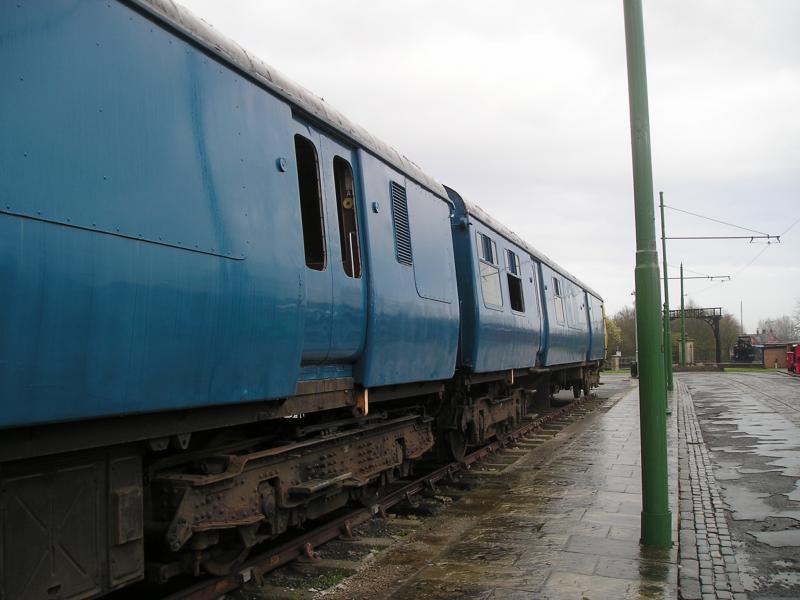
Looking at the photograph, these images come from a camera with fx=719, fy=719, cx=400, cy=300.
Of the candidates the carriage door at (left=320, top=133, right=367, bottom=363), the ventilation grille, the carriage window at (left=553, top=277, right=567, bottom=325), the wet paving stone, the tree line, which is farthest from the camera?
the tree line

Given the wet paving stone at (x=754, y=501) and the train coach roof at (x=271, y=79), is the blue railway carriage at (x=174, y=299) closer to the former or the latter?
the train coach roof at (x=271, y=79)

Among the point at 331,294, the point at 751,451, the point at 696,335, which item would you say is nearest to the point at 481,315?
the point at 331,294

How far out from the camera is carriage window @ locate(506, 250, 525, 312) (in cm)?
1109

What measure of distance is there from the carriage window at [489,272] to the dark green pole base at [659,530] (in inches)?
154

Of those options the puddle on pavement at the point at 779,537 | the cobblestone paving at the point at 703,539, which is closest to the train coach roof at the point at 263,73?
the cobblestone paving at the point at 703,539

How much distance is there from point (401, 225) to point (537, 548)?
295cm

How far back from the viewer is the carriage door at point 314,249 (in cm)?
472

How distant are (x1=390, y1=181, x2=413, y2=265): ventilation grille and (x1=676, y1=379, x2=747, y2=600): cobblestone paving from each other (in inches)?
129

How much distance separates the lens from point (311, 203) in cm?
550

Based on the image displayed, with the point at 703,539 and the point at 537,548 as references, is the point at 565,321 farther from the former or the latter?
the point at 537,548

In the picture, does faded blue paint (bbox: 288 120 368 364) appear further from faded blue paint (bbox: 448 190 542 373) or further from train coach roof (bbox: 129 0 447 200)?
faded blue paint (bbox: 448 190 542 373)

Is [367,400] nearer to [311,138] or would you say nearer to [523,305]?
[311,138]

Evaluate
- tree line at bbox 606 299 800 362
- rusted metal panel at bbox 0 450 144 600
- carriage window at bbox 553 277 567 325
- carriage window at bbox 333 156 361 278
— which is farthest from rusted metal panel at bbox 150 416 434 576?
tree line at bbox 606 299 800 362

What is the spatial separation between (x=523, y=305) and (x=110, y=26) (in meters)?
8.99
